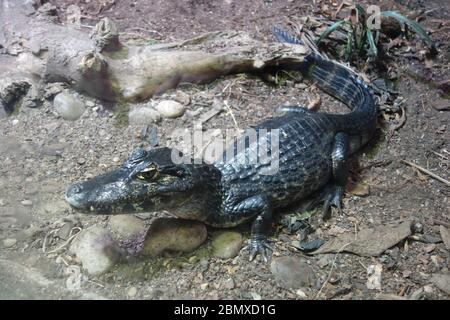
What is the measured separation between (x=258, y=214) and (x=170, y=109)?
127cm

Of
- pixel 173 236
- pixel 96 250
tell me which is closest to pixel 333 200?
pixel 173 236

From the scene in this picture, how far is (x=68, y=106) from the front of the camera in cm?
364

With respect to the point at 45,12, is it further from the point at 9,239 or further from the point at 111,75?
the point at 9,239

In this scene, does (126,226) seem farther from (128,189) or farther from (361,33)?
(361,33)

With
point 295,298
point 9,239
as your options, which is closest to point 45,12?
point 9,239

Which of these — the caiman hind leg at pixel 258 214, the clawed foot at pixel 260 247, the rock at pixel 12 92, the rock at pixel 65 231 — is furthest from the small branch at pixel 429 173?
the rock at pixel 12 92

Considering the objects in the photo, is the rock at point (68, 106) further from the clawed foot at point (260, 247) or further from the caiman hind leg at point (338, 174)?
the caiman hind leg at point (338, 174)

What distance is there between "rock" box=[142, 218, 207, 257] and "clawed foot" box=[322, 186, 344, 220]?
2.85 ft

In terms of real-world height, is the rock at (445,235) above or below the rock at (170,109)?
below

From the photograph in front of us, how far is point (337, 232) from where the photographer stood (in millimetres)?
2967

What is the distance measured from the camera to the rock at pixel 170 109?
3.67 metres

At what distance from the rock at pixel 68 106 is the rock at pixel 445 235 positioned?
9.29ft

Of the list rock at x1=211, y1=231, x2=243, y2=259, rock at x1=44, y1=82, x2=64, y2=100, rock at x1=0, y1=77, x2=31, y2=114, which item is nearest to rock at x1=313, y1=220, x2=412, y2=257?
rock at x1=211, y1=231, x2=243, y2=259

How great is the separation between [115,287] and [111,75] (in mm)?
1860
